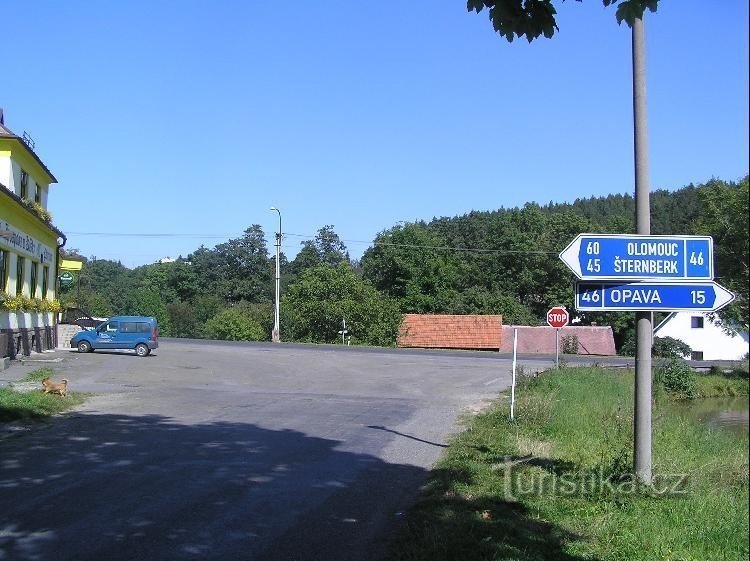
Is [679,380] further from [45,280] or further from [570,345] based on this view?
[570,345]

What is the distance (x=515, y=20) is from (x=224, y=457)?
6961 mm

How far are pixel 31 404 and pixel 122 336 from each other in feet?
62.3

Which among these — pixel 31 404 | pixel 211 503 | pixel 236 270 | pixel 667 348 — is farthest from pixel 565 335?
pixel 236 270

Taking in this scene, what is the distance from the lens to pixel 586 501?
22.5ft

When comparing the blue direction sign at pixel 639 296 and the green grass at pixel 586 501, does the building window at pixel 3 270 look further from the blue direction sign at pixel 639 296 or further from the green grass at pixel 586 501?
the blue direction sign at pixel 639 296

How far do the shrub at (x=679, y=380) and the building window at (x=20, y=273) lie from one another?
72.6 ft

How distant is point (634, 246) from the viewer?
22.8ft

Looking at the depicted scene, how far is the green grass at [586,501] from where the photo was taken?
5.08 metres

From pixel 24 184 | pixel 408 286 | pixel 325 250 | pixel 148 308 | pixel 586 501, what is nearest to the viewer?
pixel 586 501

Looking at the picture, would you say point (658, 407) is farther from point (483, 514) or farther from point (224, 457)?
point (224, 457)

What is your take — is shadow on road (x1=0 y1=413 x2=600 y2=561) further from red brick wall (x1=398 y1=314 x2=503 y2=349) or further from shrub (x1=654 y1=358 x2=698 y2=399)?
red brick wall (x1=398 y1=314 x2=503 y2=349)

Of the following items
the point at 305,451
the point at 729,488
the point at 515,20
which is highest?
the point at 515,20

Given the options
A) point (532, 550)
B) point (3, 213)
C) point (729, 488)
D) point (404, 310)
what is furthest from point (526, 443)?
point (404, 310)

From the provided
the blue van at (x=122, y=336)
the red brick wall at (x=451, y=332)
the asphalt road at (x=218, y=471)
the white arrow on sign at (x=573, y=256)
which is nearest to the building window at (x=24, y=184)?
the blue van at (x=122, y=336)
